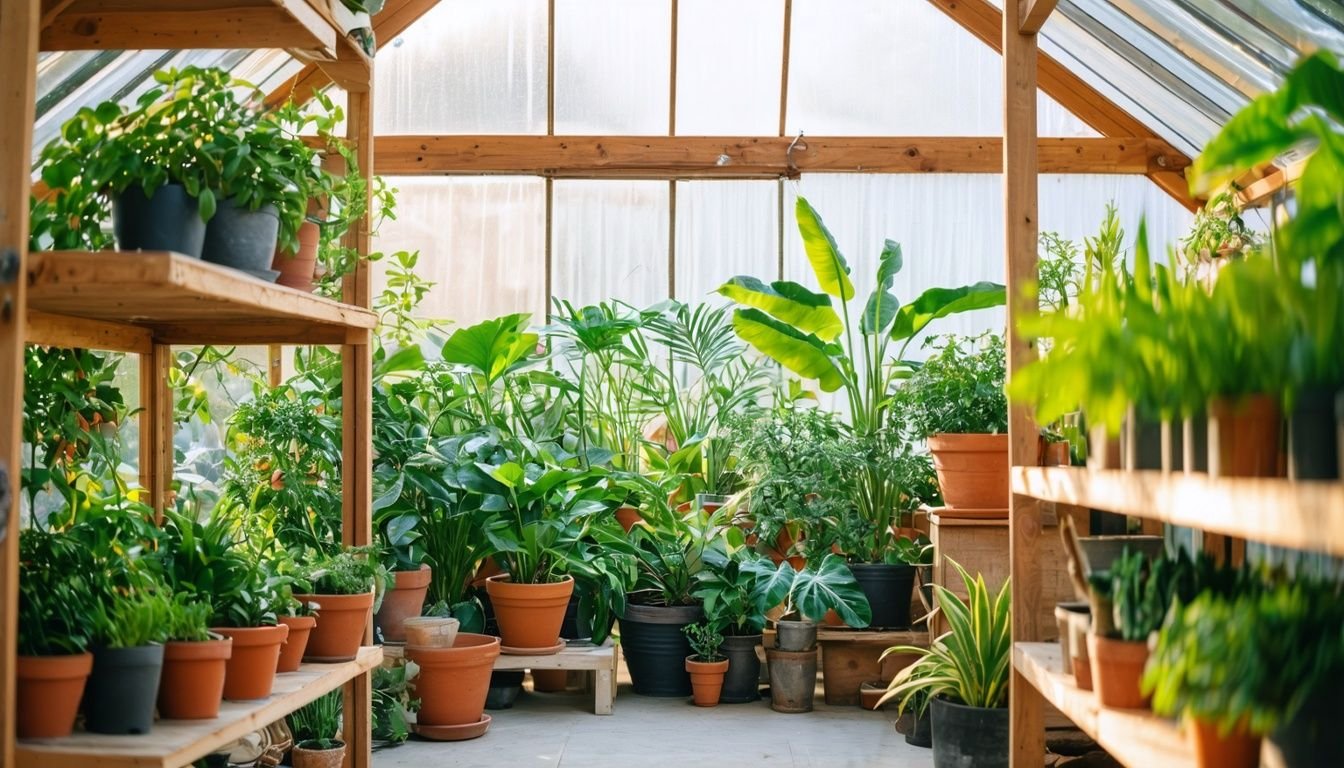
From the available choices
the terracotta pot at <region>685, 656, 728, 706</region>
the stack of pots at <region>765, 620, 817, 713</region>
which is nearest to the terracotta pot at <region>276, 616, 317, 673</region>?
the terracotta pot at <region>685, 656, 728, 706</region>

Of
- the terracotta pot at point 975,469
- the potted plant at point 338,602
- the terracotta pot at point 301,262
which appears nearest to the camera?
the terracotta pot at point 301,262

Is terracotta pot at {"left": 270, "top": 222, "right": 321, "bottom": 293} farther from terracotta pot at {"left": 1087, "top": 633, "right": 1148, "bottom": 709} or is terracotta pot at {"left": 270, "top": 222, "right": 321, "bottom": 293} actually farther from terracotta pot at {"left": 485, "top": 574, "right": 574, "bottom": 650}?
terracotta pot at {"left": 485, "top": 574, "right": 574, "bottom": 650}

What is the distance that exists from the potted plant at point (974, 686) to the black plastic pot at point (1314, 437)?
91.7 inches

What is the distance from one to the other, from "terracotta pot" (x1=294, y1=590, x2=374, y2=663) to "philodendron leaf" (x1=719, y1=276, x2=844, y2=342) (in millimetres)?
2805

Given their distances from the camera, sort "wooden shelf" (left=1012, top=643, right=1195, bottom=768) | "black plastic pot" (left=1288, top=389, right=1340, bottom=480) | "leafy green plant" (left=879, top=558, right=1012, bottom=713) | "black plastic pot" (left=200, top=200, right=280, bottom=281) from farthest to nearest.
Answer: "leafy green plant" (left=879, top=558, right=1012, bottom=713) → "black plastic pot" (left=200, top=200, right=280, bottom=281) → "wooden shelf" (left=1012, top=643, right=1195, bottom=768) → "black plastic pot" (left=1288, top=389, right=1340, bottom=480)

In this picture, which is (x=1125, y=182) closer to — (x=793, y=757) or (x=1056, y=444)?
(x=1056, y=444)

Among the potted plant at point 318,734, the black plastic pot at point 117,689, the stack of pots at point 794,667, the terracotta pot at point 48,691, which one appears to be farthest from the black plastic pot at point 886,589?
the terracotta pot at point 48,691

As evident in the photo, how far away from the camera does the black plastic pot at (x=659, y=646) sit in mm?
5219

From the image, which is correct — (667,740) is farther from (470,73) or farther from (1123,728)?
(470,73)

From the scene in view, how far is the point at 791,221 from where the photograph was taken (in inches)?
277

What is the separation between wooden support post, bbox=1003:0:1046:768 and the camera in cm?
306

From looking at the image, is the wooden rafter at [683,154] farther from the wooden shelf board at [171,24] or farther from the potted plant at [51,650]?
the potted plant at [51,650]

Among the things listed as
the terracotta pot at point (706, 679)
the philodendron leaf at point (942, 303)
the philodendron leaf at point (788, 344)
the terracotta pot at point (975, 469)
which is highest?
the philodendron leaf at point (942, 303)

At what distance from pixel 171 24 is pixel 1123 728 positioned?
2.35 meters
